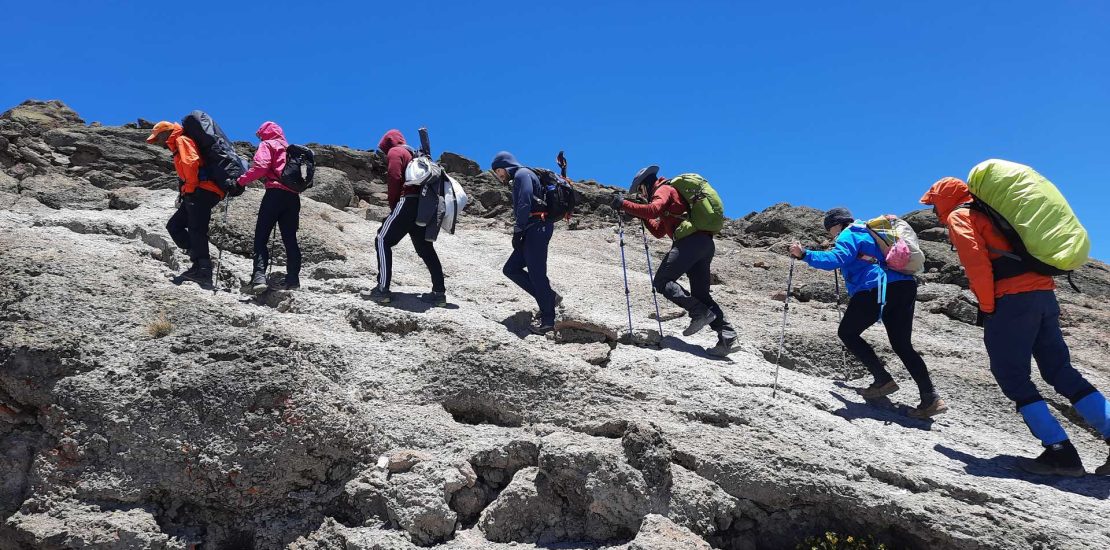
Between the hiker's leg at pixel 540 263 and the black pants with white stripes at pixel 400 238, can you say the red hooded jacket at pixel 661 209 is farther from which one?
the black pants with white stripes at pixel 400 238

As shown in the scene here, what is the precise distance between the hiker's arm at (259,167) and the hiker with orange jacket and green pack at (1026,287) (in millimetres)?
7864

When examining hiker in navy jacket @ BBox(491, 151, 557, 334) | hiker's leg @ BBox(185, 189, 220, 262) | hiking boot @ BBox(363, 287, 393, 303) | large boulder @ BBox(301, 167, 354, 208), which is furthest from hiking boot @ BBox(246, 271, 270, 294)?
large boulder @ BBox(301, 167, 354, 208)

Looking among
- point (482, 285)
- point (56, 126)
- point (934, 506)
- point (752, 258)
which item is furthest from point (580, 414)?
point (56, 126)

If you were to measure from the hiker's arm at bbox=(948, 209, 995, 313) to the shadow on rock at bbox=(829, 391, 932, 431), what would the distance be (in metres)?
1.77

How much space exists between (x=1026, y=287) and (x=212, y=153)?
9299 mm

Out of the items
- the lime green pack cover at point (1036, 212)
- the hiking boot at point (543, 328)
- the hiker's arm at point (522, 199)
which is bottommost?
the hiking boot at point (543, 328)

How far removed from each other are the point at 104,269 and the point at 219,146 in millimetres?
2264

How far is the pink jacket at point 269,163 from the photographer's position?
29.7ft

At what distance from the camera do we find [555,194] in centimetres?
888

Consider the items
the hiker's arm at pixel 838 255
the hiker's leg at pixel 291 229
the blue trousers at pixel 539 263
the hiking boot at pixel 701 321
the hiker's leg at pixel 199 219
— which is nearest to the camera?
the hiker's arm at pixel 838 255

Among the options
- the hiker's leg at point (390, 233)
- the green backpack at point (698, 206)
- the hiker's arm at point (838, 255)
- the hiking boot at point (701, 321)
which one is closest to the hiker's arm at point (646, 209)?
→ the green backpack at point (698, 206)

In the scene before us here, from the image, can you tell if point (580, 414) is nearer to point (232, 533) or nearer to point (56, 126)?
point (232, 533)

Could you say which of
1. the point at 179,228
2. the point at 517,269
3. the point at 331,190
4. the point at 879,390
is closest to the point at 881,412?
the point at 879,390

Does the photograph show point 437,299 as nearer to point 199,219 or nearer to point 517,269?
point 517,269
